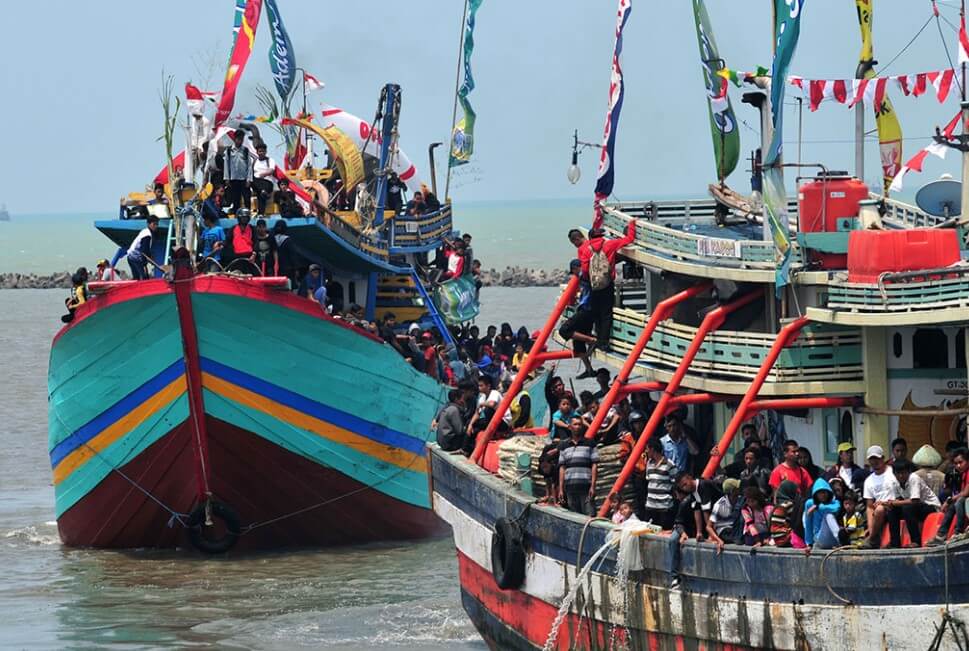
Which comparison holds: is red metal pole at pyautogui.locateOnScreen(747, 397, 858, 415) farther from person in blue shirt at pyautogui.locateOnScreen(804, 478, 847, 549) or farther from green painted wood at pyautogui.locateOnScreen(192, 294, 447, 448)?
green painted wood at pyautogui.locateOnScreen(192, 294, 447, 448)

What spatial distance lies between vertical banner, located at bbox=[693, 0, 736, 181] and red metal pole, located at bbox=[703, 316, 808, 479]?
561cm

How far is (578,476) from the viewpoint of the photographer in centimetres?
1845

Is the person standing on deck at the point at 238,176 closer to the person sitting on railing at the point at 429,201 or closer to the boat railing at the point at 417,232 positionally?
the boat railing at the point at 417,232

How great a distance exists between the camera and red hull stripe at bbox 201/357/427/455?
24766 mm

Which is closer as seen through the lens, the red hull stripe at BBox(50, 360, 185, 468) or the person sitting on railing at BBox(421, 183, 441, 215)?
the red hull stripe at BBox(50, 360, 185, 468)

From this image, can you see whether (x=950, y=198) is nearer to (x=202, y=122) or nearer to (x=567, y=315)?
(x=567, y=315)

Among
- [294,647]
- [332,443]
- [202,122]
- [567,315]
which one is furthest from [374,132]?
[294,647]

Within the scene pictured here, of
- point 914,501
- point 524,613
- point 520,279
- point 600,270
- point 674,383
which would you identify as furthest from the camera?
point 520,279

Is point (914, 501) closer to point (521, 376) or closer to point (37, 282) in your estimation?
point (521, 376)

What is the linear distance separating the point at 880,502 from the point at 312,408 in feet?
37.7

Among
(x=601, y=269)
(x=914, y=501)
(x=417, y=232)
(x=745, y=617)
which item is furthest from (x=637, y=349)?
(x=417, y=232)

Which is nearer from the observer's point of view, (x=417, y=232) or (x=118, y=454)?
(x=118, y=454)

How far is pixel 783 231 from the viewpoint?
17812mm

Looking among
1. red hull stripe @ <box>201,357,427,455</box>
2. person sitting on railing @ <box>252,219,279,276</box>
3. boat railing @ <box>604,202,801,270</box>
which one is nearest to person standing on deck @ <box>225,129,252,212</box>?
person sitting on railing @ <box>252,219,279,276</box>
